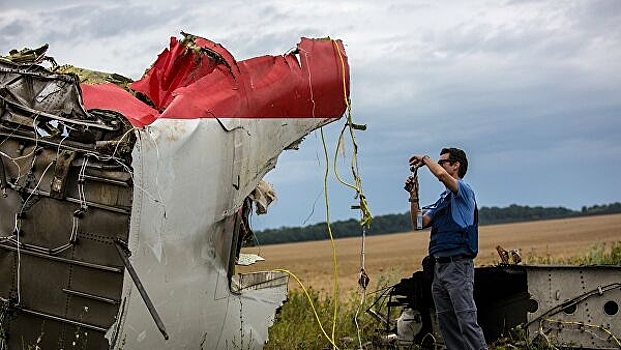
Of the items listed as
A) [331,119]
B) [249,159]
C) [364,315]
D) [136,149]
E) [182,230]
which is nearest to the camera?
[136,149]

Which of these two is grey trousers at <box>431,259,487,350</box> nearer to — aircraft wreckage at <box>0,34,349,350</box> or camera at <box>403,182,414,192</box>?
camera at <box>403,182,414,192</box>

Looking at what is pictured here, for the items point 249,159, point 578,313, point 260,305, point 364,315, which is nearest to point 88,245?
point 249,159

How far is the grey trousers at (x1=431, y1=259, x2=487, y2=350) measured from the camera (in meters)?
7.75

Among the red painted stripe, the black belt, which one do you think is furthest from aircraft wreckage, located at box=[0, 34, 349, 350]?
the black belt

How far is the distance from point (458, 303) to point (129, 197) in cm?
302

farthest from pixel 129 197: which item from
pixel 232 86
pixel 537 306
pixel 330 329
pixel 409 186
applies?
pixel 330 329

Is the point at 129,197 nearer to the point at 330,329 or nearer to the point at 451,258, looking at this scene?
the point at 451,258

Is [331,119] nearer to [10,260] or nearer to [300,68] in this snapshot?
[300,68]

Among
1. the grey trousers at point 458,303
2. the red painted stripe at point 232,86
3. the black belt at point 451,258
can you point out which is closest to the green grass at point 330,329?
the grey trousers at point 458,303

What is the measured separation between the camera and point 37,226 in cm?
717

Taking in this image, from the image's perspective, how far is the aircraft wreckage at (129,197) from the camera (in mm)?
6996

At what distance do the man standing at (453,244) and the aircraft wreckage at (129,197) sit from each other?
162 cm

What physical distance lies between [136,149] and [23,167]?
1.04 meters

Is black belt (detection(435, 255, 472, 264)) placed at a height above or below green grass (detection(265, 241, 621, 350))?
above
